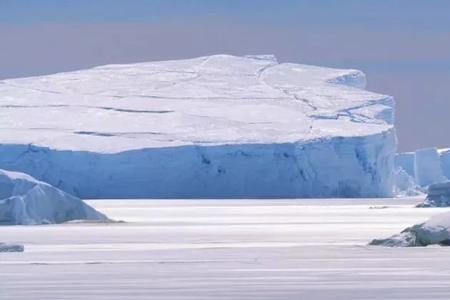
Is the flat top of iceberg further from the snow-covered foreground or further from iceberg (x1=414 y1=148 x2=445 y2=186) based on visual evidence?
the snow-covered foreground

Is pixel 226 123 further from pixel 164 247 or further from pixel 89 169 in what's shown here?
pixel 164 247

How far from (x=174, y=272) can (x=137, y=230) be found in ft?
31.9

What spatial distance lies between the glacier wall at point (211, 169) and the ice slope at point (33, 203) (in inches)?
573

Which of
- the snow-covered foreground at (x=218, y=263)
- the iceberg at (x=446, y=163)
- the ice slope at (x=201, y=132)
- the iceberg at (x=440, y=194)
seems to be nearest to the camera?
the snow-covered foreground at (x=218, y=263)

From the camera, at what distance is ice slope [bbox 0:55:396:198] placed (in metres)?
39.7

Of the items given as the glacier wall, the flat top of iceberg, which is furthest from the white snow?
the flat top of iceberg

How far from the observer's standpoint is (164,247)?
17.2m

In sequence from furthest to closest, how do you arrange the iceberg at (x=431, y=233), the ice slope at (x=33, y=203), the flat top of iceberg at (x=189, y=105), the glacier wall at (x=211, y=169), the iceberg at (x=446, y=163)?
1. the iceberg at (x=446, y=163)
2. the flat top of iceberg at (x=189, y=105)
3. the glacier wall at (x=211, y=169)
4. the ice slope at (x=33, y=203)
5. the iceberg at (x=431, y=233)

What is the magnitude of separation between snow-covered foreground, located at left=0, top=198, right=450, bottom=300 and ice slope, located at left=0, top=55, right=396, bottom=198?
556 inches

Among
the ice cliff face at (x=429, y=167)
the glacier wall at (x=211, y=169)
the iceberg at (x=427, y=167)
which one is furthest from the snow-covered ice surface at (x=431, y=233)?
the iceberg at (x=427, y=167)

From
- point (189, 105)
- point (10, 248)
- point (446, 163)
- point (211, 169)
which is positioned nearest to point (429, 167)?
point (446, 163)

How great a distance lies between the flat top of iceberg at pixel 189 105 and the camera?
139 ft

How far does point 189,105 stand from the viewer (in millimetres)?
47094

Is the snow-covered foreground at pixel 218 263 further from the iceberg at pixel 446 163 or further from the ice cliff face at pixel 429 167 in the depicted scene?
the iceberg at pixel 446 163
